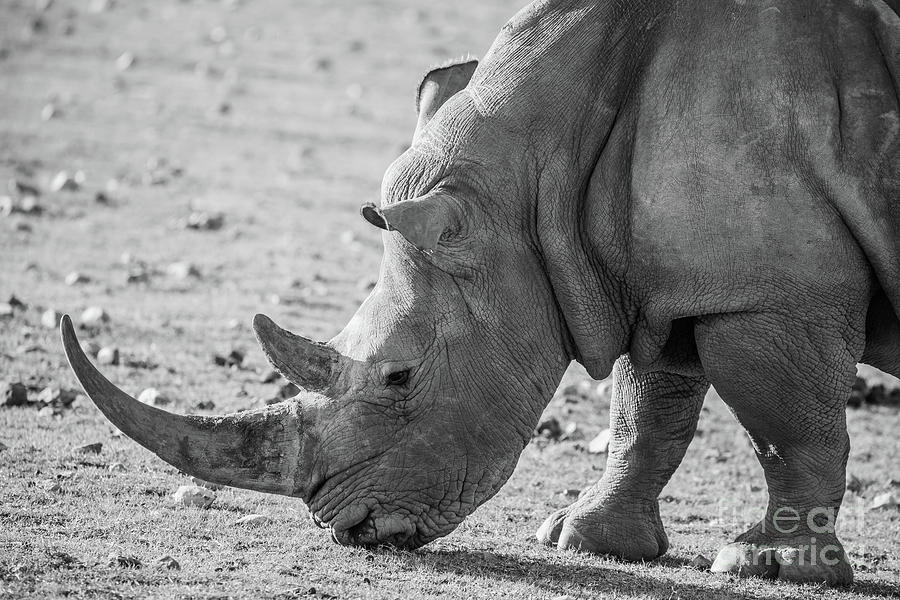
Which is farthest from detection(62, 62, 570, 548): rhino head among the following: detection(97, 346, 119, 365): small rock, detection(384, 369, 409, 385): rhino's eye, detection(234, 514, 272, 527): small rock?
detection(97, 346, 119, 365): small rock

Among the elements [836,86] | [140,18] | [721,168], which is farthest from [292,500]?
[140,18]

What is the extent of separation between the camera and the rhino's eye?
609 centimetres

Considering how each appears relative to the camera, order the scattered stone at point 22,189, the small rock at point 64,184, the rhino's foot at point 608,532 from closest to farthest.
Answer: the rhino's foot at point 608,532
the scattered stone at point 22,189
the small rock at point 64,184

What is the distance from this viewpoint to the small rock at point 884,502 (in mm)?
Result: 8078

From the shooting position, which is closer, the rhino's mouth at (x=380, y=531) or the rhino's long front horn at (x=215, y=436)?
the rhino's long front horn at (x=215, y=436)

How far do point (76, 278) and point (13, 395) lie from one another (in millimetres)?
3626

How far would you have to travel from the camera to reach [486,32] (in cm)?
2388

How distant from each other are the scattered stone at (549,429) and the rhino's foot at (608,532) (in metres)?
1.94

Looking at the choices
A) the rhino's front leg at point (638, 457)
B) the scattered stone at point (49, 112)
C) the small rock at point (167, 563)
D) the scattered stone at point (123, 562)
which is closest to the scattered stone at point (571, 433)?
the rhino's front leg at point (638, 457)

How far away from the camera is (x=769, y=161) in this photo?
5992 millimetres

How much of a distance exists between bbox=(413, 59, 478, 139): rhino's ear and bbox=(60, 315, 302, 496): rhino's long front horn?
177 centimetres

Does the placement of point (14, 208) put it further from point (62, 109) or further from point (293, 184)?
point (62, 109)

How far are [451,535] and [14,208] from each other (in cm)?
872

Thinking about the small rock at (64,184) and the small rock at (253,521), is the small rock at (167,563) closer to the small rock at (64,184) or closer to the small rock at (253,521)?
the small rock at (253,521)
